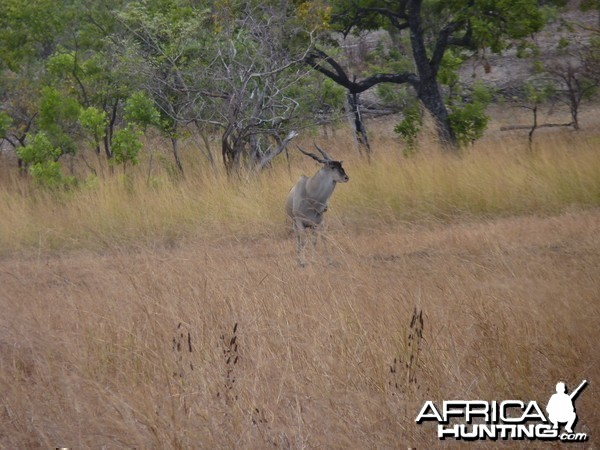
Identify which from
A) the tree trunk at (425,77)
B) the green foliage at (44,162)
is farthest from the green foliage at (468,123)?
the green foliage at (44,162)

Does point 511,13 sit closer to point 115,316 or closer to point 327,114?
point 327,114

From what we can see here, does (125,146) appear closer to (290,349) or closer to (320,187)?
(320,187)

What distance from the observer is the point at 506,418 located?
4.00m

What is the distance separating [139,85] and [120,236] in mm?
4253

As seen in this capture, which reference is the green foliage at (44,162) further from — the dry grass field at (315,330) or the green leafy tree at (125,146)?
the dry grass field at (315,330)

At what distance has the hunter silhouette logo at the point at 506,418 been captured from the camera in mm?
3852

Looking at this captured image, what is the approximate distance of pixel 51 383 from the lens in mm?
5020

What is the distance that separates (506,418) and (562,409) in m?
0.26

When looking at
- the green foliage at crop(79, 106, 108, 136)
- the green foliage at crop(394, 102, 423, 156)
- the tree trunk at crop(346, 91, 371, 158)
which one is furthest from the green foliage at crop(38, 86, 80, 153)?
the green foliage at crop(394, 102, 423, 156)

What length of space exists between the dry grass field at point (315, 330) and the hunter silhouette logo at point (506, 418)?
2.8 inches

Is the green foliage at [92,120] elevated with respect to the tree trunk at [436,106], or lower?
elevated

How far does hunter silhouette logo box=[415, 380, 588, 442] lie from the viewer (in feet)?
12.6

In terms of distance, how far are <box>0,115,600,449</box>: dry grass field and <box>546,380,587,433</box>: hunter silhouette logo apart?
0.11 meters

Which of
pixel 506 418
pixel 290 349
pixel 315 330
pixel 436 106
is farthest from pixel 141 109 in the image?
pixel 506 418
